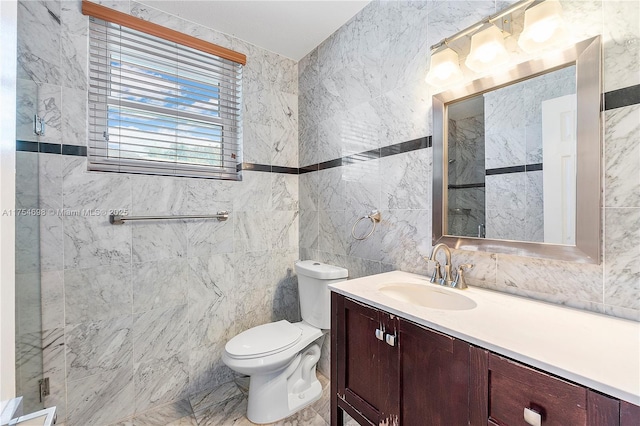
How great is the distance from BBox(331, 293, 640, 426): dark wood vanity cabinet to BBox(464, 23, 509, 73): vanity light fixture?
1.08 metres

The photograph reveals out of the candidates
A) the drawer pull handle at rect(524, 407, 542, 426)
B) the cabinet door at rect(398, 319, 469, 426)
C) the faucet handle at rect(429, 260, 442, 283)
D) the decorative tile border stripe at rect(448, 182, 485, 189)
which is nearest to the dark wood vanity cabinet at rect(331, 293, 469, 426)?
the cabinet door at rect(398, 319, 469, 426)

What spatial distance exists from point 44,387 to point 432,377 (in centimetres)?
189

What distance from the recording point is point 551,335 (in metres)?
0.73

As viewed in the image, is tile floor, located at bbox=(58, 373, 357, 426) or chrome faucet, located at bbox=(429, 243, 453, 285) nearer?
chrome faucet, located at bbox=(429, 243, 453, 285)

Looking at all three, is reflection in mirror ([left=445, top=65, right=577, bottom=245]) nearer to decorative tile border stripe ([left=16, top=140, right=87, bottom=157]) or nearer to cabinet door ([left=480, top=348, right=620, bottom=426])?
cabinet door ([left=480, top=348, right=620, bottom=426])

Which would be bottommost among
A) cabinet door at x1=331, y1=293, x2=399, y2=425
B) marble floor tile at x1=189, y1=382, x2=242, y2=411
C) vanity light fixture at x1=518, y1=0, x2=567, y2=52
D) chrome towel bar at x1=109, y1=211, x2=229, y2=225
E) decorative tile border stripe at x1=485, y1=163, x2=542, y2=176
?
marble floor tile at x1=189, y1=382, x2=242, y2=411

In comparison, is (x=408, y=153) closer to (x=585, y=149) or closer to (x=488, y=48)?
(x=488, y=48)

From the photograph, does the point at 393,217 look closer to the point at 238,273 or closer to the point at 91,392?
A: the point at 238,273

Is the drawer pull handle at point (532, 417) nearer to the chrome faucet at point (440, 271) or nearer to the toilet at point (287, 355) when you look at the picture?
the chrome faucet at point (440, 271)

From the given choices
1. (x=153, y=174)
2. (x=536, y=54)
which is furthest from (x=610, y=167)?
(x=153, y=174)

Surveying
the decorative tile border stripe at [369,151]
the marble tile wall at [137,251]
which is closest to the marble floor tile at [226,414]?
the marble tile wall at [137,251]

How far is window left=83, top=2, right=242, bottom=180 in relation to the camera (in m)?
1.61

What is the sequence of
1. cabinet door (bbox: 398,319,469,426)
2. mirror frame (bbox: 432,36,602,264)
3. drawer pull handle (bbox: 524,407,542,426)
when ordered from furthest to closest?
mirror frame (bbox: 432,36,602,264)
cabinet door (bbox: 398,319,469,426)
drawer pull handle (bbox: 524,407,542,426)

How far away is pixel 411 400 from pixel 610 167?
0.99m
